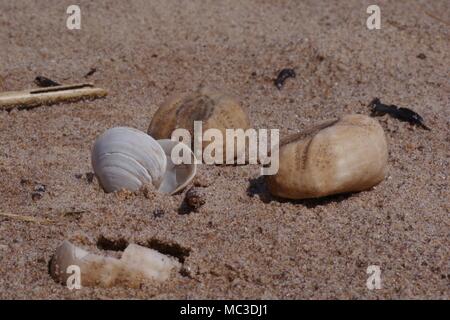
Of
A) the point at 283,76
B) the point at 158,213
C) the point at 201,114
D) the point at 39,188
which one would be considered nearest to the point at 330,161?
the point at 158,213

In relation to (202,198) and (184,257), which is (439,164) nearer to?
(202,198)

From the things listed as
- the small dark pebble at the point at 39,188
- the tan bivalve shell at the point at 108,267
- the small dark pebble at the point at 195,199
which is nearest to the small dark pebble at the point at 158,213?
the small dark pebble at the point at 195,199

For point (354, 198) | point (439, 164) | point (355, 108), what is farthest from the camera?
point (355, 108)

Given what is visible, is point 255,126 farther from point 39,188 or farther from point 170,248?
point 170,248

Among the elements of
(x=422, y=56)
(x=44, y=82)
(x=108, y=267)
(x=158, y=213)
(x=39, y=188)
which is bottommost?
(x=108, y=267)

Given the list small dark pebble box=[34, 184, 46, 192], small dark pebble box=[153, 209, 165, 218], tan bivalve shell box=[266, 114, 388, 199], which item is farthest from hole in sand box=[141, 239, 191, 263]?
small dark pebble box=[34, 184, 46, 192]

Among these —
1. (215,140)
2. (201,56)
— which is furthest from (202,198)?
(201,56)

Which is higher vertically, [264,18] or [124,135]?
[264,18]
